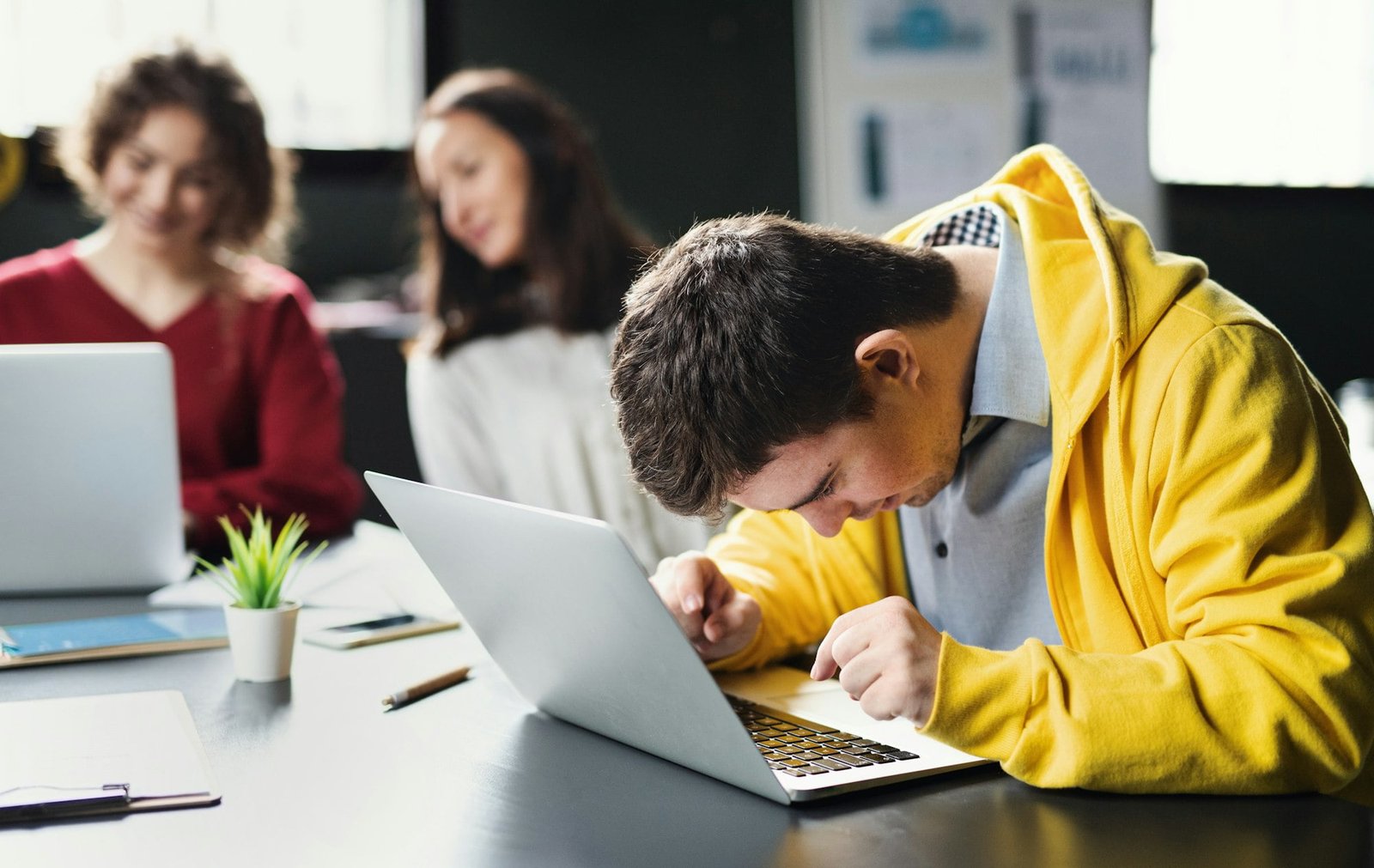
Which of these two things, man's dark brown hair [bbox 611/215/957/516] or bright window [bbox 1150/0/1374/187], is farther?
bright window [bbox 1150/0/1374/187]

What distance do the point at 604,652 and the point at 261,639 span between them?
41 centimetres

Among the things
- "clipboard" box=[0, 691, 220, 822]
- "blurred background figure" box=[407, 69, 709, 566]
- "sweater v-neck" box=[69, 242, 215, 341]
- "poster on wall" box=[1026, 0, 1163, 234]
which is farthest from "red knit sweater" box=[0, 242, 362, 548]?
"poster on wall" box=[1026, 0, 1163, 234]

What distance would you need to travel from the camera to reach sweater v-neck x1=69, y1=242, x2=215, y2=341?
2.32 m

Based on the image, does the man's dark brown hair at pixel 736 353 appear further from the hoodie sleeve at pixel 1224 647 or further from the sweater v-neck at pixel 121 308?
the sweater v-neck at pixel 121 308

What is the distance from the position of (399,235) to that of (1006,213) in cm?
301

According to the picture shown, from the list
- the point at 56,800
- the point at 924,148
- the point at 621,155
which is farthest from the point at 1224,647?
the point at 621,155

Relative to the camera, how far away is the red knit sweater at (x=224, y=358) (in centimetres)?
232

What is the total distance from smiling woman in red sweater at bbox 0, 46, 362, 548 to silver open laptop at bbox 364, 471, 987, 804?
118cm

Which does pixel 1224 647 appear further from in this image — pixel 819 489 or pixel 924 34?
pixel 924 34

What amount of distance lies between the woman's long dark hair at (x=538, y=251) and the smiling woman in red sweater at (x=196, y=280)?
353 millimetres

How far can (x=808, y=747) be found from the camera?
3.35 feet

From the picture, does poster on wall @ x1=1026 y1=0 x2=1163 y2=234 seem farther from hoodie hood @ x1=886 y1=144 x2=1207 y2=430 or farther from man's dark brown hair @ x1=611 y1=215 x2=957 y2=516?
man's dark brown hair @ x1=611 y1=215 x2=957 y2=516

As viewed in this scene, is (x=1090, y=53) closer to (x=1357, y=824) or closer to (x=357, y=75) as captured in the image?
(x=357, y=75)

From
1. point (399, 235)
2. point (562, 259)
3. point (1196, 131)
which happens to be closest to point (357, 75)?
point (399, 235)
